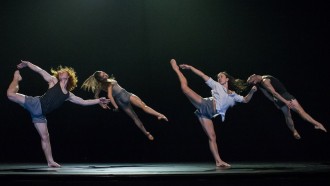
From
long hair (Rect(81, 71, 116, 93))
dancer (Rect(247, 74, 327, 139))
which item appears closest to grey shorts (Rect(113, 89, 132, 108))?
long hair (Rect(81, 71, 116, 93))

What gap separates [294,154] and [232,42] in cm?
213

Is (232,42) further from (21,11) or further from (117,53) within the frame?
(21,11)

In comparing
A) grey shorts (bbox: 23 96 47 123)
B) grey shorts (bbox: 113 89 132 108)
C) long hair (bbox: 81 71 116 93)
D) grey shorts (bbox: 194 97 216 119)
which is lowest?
grey shorts (bbox: 194 97 216 119)

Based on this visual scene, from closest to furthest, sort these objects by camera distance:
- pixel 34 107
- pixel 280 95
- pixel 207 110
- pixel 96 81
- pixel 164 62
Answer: pixel 34 107
pixel 207 110
pixel 280 95
pixel 96 81
pixel 164 62

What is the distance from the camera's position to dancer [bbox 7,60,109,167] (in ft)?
20.5

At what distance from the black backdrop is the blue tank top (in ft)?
6.18

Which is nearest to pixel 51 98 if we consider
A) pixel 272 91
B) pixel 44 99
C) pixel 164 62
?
pixel 44 99

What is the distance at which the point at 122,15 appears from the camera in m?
8.25

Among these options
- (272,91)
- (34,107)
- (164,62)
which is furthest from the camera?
(164,62)

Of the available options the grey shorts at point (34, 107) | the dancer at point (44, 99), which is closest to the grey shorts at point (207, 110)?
the dancer at point (44, 99)

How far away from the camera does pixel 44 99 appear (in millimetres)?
6363

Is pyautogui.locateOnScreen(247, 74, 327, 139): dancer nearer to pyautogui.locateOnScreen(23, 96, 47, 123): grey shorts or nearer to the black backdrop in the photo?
the black backdrop

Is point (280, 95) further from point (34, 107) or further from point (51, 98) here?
point (34, 107)

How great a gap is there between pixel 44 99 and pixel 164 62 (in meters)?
2.59
